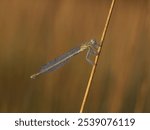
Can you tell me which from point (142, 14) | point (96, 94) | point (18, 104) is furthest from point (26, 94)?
point (142, 14)

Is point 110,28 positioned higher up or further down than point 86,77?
higher up

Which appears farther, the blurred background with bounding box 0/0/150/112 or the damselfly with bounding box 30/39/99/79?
the blurred background with bounding box 0/0/150/112

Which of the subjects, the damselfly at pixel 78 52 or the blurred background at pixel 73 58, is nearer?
the damselfly at pixel 78 52

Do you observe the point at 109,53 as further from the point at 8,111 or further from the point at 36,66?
the point at 8,111

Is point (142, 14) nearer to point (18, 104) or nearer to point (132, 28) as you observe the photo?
point (132, 28)

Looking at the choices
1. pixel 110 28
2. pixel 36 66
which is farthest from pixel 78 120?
pixel 110 28

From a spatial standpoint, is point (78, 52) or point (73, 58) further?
point (73, 58)

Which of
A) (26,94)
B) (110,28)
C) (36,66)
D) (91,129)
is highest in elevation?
(110,28)
